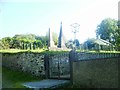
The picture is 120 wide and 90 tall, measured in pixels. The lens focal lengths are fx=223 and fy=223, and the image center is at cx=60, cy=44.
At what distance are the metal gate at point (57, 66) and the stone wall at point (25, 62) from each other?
110cm

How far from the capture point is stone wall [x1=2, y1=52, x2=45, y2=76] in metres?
14.8

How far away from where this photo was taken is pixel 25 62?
16328 millimetres

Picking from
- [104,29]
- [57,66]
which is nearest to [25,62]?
[57,66]

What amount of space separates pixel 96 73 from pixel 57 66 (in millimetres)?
3827

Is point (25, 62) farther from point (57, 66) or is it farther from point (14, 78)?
point (57, 66)

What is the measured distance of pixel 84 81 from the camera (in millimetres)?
10266

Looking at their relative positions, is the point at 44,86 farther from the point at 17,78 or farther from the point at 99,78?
the point at 17,78

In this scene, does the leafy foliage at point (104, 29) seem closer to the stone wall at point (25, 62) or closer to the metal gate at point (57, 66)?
the stone wall at point (25, 62)

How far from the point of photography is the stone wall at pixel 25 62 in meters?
14.8

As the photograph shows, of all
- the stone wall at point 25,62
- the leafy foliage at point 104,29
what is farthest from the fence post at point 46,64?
the leafy foliage at point 104,29

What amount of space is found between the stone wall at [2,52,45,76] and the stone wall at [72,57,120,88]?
13.4 feet

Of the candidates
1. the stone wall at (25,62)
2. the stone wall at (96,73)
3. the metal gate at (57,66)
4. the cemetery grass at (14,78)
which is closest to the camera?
the stone wall at (96,73)

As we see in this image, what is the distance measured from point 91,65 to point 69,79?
2.36 metres

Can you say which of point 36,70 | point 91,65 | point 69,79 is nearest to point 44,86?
point 69,79
